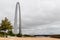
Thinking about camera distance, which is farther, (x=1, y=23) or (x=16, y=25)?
(x=1, y=23)

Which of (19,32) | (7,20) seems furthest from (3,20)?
(19,32)

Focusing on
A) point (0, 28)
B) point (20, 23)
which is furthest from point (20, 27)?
point (0, 28)

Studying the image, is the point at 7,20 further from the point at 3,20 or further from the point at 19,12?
the point at 19,12

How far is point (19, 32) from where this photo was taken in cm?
3931

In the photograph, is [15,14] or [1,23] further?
[1,23]

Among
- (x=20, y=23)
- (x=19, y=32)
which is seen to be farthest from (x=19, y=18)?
(x=19, y=32)

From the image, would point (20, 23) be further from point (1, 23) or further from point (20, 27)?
point (1, 23)

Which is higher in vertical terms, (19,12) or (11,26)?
(19,12)

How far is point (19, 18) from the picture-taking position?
4194cm

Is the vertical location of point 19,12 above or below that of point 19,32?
above

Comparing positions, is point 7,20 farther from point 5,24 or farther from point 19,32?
point 19,32

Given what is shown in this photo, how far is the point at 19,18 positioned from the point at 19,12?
1.81 meters

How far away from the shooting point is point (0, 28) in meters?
40.3

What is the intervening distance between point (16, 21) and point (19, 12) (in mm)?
1995
